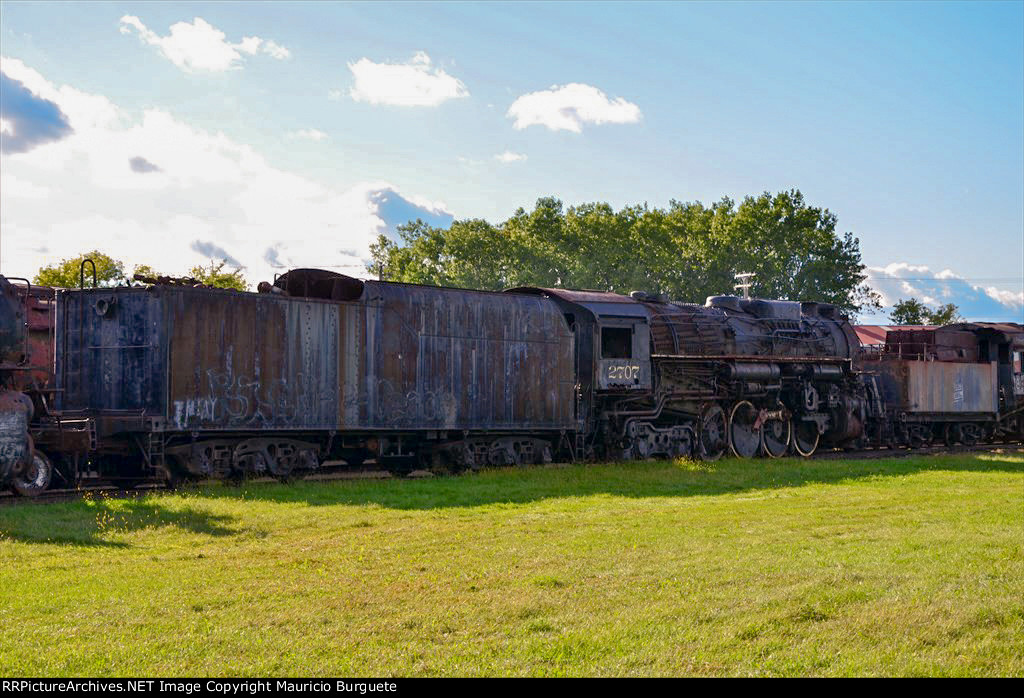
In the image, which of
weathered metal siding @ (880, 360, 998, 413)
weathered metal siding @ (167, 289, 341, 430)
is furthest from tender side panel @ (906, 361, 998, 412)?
weathered metal siding @ (167, 289, 341, 430)

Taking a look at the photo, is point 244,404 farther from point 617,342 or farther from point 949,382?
point 949,382

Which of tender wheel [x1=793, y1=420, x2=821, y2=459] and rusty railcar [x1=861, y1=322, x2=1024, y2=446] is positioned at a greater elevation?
rusty railcar [x1=861, y1=322, x2=1024, y2=446]

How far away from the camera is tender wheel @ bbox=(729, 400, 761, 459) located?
26391 mm

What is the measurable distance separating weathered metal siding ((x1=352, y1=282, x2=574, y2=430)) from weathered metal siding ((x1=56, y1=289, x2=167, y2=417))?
3600mm

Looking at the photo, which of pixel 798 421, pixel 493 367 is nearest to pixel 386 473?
pixel 493 367

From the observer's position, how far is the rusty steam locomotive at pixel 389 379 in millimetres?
17219

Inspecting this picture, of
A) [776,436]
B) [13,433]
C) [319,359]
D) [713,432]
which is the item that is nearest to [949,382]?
[776,436]

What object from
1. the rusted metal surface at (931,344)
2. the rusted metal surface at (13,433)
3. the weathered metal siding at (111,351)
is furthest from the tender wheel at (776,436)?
the rusted metal surface at (13,433)

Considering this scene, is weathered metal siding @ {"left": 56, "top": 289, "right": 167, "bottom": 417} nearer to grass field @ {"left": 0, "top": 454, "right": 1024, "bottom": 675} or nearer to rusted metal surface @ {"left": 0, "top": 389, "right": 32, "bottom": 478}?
rusted metal surface @ {"left": 0, "top": 389, "right": 32, "bottom": 478}

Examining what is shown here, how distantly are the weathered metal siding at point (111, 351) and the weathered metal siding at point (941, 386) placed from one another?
2224cm

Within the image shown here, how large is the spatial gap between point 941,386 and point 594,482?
17356mm

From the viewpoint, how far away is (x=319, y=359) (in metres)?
19.0

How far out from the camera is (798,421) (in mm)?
28469
